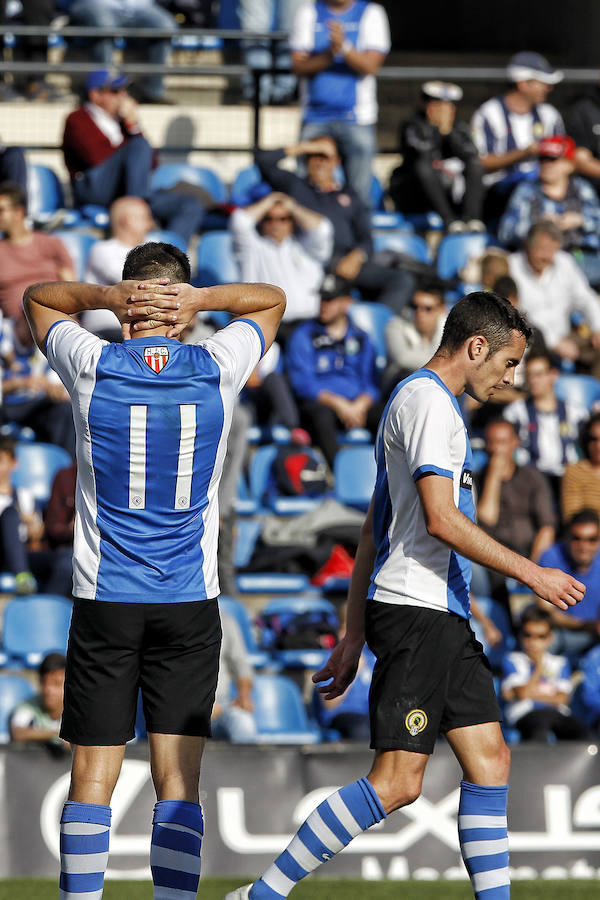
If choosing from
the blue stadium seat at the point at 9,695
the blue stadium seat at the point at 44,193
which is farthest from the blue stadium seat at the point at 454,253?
the blue stadium seat at the point at 9,695

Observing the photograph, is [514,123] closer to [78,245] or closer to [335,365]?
[335,365]

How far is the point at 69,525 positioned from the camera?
309 inches

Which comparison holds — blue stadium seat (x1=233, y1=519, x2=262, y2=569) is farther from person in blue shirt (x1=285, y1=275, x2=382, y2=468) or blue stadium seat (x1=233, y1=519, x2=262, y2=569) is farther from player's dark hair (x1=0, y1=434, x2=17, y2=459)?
player's dark hair (x1=0, y1=434, x2=17, y2=459)

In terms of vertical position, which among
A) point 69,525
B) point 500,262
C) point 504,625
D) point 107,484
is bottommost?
point 504,625

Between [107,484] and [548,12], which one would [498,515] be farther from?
[548,12]

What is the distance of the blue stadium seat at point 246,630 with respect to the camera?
7.53m

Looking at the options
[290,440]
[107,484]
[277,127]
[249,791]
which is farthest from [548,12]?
[107,484]

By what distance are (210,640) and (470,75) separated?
315 inches

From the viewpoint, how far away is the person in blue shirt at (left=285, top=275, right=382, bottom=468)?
8.99 m

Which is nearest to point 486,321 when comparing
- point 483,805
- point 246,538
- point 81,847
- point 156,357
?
point 156,357

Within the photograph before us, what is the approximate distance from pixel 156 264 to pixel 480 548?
123cm

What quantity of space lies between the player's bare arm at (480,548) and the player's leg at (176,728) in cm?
72

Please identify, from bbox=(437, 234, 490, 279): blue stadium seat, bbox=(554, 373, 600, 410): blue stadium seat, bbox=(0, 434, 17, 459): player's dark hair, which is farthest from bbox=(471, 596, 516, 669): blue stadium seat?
bbox=(437, 234, 490, 279): blue stadium seat

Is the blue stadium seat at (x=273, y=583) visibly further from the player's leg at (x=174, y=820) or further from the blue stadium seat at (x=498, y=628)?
the player's leg at (x=174, y=820)
